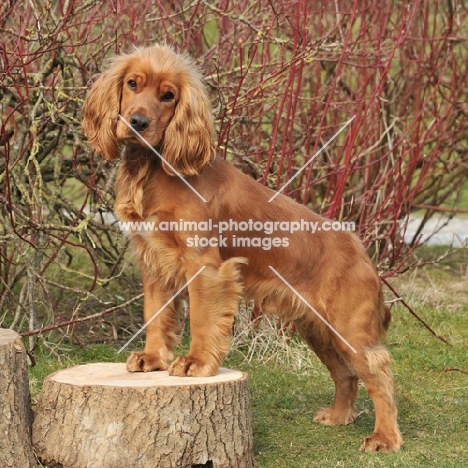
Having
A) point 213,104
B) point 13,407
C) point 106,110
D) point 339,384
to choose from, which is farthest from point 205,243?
point 213,104

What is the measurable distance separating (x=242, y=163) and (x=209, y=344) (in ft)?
8.64

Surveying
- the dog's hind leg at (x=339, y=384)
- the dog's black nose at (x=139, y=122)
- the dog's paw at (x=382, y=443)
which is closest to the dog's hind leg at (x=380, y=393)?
the dog's paw at (x=382, y=443)

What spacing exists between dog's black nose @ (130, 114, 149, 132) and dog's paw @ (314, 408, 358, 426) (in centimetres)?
189

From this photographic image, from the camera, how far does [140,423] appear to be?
13.2ft

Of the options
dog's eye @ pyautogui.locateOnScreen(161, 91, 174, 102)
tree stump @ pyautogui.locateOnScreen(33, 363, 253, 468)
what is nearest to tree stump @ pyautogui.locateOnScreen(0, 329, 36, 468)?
tree stump @ pyautogui.locateOnScreen(33, 363, 253, 468)

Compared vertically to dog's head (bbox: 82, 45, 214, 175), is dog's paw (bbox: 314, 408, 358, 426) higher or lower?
lower

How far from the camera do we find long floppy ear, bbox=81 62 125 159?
→ 14.1ft

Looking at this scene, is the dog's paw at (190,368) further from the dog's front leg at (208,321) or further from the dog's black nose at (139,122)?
the dog's black nose at (139,122)

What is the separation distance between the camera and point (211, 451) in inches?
163

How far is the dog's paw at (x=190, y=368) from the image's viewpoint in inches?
167

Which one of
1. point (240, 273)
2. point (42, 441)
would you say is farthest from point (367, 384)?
point (42, 441)

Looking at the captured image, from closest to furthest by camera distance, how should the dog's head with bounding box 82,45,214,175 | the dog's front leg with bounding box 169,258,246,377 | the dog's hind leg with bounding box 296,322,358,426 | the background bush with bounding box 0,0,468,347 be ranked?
the dog's head with bounding box 82,45,214,175 < the dog's front leg with bounding box 169,258,246,377 < the dog's hind leg with bounding box 296,322,358,426 < the background bush with bounding box 0,0,468,347

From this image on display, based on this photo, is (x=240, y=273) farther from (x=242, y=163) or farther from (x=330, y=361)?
(x=242, y=163)

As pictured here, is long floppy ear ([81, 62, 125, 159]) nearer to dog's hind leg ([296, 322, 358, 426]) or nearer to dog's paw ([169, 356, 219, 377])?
dog's paw ([169, 356, 219, 377])
